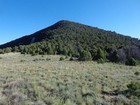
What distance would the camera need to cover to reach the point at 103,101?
922cm

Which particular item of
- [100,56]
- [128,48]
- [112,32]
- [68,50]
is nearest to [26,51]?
[68,50]

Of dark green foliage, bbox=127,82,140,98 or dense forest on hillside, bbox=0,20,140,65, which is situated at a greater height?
dense forest on hillside, bbox=0,20,140,65

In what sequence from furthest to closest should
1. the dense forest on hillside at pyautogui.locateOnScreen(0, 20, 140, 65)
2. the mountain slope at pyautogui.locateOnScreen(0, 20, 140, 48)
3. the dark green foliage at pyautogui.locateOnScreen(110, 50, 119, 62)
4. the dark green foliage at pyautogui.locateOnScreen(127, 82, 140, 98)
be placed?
the mountain slope at pyautogui.locateOnScreen(0, 20, 140, 48), the dense forest on hillside at pyautogui.locateOnScreen(0, 20, 140, 65), the dark green foliage at pyautogui.locateOnScreen(110, 50, 119, 62), the dark green foliage at pyautogui.locateOnScreen(127, 82, 140, 98)

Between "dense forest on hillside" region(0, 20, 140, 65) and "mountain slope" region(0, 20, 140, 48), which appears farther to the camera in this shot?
"mountain slope" region(0, 20, 140, 48)

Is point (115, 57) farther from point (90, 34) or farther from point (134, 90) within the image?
point (90, 34)

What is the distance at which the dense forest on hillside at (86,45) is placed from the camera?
3253cm

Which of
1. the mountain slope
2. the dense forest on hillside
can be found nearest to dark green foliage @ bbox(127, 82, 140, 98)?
the dense forest on hillside

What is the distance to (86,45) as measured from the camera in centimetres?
6291

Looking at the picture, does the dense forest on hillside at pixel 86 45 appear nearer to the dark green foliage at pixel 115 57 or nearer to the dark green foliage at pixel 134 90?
the dark green foliage at pixel 115 57

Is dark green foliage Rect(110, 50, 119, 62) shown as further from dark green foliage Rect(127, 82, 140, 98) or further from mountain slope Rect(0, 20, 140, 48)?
mountain slope Rect(0, 20, 140, 48)

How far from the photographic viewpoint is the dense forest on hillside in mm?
32531

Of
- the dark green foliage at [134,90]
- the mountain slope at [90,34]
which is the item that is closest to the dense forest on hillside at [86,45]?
the mountain slope at [90,34]

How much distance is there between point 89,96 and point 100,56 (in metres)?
25.2

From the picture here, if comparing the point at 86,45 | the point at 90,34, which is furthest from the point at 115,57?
the point at 90,34
